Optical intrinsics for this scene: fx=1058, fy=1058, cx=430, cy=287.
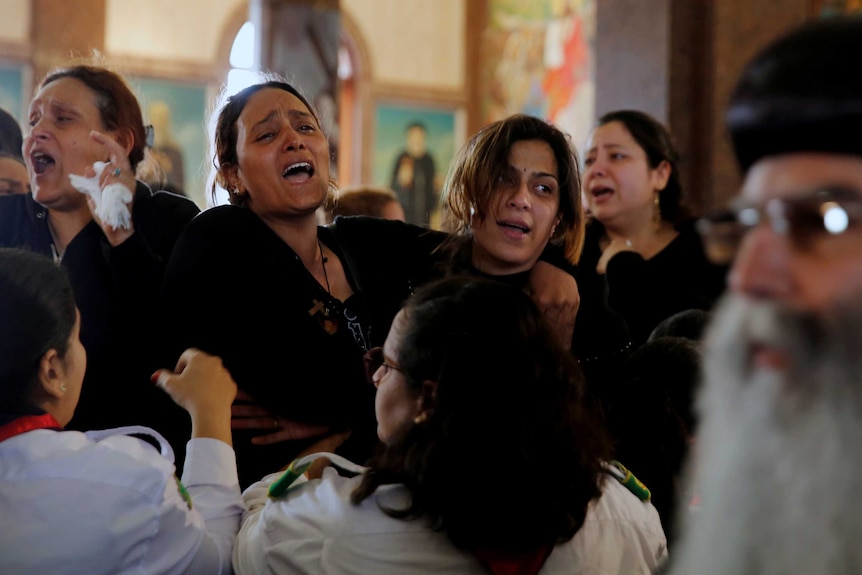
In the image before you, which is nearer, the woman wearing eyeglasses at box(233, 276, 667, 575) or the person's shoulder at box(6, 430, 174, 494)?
the woman wearing eyeglasses at box(233, 276, 667, 575)

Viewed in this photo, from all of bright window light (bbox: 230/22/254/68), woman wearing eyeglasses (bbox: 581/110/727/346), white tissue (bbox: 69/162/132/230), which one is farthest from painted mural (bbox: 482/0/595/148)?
white tissue (bbox: 69/162/132/230)

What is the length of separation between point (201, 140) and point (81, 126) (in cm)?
1230

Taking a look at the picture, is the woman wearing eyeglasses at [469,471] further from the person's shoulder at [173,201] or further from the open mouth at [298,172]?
the person's shoulder at [173,201]

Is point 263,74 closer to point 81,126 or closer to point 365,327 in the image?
point 81,126

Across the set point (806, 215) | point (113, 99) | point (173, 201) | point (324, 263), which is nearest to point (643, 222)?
point (324, 263)

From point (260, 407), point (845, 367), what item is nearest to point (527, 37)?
point (260, 407)

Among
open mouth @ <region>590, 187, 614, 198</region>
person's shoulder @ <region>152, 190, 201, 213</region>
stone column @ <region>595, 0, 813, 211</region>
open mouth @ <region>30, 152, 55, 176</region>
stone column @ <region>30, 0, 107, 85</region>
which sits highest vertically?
stone column @ <region>30, 0, 107, 85</region>

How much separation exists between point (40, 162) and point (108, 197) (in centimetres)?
39

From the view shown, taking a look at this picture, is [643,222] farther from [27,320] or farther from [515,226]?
[27,320]

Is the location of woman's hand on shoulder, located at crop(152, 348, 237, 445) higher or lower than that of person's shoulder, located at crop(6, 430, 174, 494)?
higher

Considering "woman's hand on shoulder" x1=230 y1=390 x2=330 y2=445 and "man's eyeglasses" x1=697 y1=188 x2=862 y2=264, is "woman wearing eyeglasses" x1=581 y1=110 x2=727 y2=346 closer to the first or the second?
"woman's hand on shoulder" x1=230 y1=390 x2=330 y2=445

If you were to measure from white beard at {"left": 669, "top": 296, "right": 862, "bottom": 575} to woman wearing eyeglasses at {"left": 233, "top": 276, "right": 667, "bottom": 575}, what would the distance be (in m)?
0.76

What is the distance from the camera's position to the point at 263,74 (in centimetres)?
334

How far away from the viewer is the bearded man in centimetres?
98
